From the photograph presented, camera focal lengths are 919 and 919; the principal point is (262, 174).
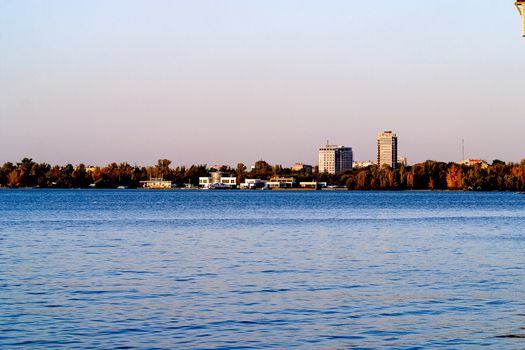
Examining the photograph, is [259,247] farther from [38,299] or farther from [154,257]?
[38,299]

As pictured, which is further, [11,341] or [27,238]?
[27,238]

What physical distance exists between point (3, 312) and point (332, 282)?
1000 centimetres

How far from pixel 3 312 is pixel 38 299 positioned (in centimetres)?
223

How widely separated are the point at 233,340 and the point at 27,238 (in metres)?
32.3

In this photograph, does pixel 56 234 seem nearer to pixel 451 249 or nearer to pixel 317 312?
pixel 451 249

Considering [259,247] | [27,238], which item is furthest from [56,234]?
[259,247]

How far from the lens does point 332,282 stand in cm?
2678

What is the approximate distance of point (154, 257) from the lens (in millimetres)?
35625

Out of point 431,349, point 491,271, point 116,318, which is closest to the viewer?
point 431,349

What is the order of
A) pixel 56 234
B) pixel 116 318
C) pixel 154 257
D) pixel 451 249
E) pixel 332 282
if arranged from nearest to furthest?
pixel 116 318
pixel 332 282
pixel 154 257
pixel 451 249
pixel 56 234

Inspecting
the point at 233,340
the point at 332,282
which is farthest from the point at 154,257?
the point at 233,340

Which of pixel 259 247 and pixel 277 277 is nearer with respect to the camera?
pixel 277 277

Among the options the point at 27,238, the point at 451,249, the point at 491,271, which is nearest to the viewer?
the point at 491,271

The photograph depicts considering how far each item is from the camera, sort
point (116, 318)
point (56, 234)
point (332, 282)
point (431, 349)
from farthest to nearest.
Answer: point (56, 234) → point (332, 282) → point (116, 318) → point (431, 349)
